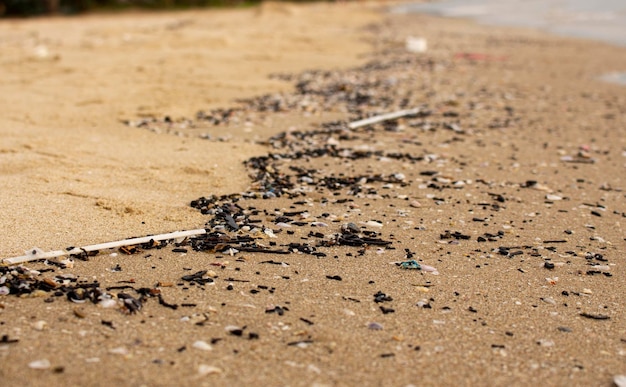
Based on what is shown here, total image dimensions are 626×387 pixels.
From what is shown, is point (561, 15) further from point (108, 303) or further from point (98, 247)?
point (108, 303)

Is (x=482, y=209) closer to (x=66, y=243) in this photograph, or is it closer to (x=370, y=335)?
(x=370, y=335)

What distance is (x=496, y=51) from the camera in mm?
17219

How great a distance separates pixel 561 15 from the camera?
29.2 m

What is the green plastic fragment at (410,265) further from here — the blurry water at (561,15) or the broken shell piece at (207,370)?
the blurry water at (561,15)

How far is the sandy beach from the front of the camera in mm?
3627

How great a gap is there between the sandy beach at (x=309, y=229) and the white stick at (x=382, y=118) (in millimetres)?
91

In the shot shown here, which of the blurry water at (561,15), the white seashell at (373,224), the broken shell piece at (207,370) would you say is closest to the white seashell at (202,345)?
the broken shell piece at (207,370)

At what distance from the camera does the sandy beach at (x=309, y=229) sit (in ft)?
11.9

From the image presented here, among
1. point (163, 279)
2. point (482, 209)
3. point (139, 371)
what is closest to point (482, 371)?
point (139, 371)

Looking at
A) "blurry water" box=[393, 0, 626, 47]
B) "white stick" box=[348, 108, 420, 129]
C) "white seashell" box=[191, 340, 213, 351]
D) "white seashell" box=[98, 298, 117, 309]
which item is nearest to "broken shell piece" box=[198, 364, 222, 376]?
"white seashell" box=[191, 340, 213, 351]

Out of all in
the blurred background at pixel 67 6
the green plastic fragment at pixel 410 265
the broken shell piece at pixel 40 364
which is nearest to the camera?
the broken shell piece at pixel 40 364

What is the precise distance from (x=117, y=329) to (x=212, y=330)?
1.66 feet

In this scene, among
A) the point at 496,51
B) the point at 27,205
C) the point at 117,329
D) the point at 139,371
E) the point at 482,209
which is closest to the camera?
the point at 139,371

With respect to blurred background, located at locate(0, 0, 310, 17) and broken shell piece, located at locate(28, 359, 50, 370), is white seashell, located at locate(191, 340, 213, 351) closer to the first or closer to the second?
broken shell piece, located at locate(28, 359, 50, 370)
